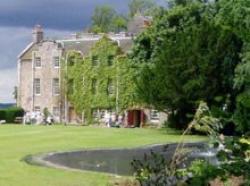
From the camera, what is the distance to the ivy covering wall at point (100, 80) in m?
66.0

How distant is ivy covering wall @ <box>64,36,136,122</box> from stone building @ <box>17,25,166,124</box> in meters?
1.08

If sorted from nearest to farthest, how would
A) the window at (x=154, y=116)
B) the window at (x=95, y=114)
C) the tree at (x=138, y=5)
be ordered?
the window at (x=154, y=116) → the window at (x=95, y=114) → the tree at (x=138, y=5)

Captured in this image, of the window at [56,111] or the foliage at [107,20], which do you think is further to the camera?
the foliage at [107,20]

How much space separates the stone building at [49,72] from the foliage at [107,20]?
29.7m

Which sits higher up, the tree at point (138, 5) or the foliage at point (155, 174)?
the tree at point (138, 5)

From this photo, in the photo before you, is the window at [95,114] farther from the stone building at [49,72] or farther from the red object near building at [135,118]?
the red object near building at [135,118]

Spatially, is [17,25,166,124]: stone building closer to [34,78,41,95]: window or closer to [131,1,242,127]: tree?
[34,78,41,95]: window

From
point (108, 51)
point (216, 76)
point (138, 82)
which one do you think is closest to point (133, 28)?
point (108, 51)

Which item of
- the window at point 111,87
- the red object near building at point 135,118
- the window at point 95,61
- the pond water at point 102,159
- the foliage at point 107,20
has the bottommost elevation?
the pond water at point 102,159

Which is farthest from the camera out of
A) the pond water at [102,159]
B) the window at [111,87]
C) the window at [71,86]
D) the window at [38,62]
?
the window at [38,62]

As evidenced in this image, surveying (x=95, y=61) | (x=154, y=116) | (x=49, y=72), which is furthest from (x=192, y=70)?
(x=49, y=72)

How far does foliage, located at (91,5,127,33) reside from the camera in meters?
106

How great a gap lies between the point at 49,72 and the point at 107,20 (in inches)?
1479

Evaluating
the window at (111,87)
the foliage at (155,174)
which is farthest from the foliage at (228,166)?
the window at (111,87)
